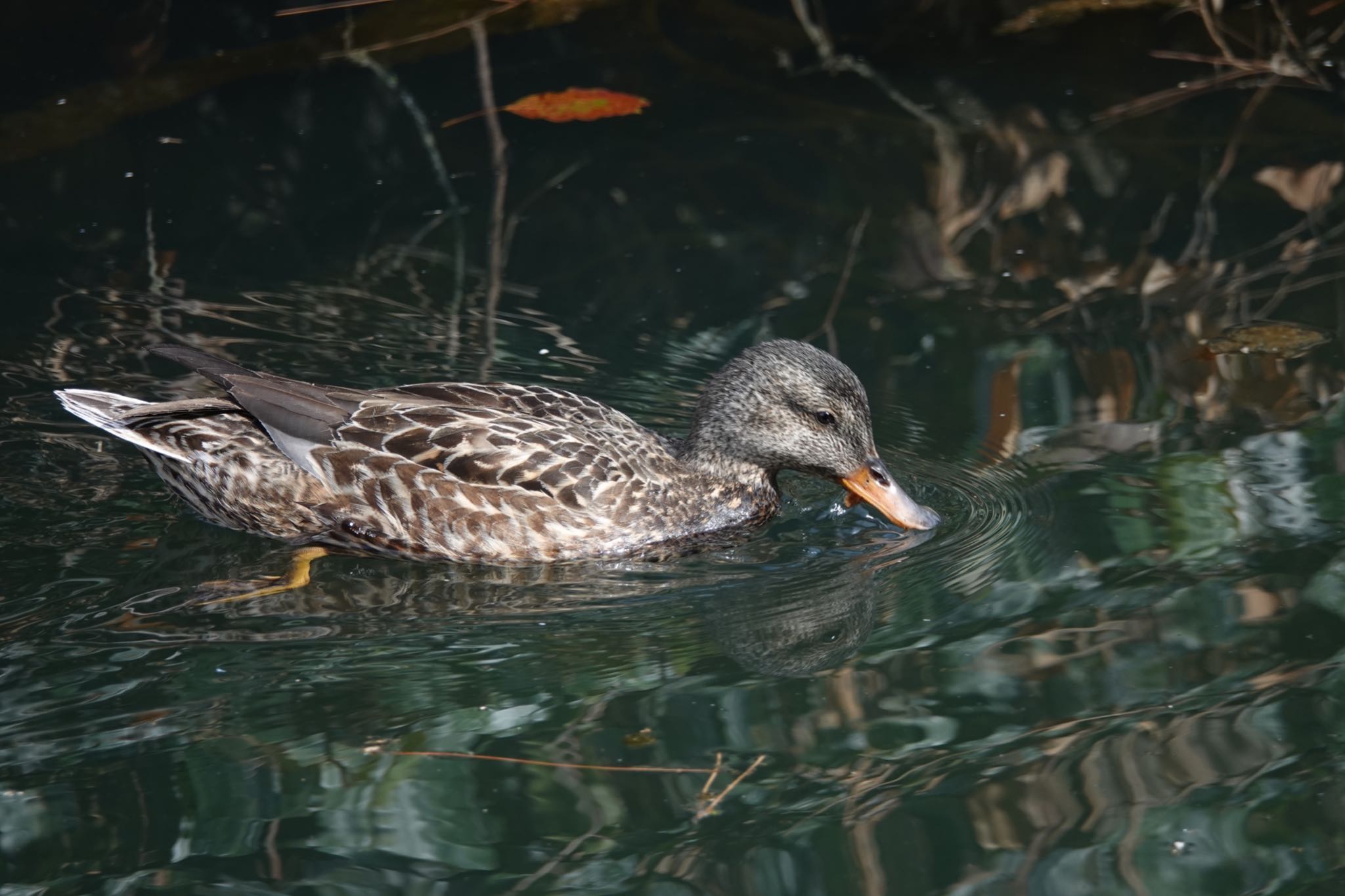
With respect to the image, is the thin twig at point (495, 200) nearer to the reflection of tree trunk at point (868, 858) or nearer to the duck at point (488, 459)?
the duck at point (488, 459)

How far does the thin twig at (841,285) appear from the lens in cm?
760

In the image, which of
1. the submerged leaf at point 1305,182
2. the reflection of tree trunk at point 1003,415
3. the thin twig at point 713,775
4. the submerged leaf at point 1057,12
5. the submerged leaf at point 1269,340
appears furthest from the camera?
the submerged leaf at point 1057,12

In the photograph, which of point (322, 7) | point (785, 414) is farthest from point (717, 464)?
point (322, 7)

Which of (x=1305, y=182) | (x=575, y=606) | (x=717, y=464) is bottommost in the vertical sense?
(x=575, y=606)

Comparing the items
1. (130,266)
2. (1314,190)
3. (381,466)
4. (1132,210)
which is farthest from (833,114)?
(381,466)

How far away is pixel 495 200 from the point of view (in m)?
9.10

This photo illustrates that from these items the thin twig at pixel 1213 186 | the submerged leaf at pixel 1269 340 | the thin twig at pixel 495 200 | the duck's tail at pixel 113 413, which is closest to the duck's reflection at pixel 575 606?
the duck's tail at pixel 113 413

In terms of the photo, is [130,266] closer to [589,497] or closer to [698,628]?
[589,497]

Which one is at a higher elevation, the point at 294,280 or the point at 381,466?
the point at 294,280

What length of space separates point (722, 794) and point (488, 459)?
203 cm

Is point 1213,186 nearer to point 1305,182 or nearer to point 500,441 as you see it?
point 1305,182

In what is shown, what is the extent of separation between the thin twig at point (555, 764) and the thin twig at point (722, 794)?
0.04 meters

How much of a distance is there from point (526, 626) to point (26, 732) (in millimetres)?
1602

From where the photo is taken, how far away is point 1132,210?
8828 millimetres
